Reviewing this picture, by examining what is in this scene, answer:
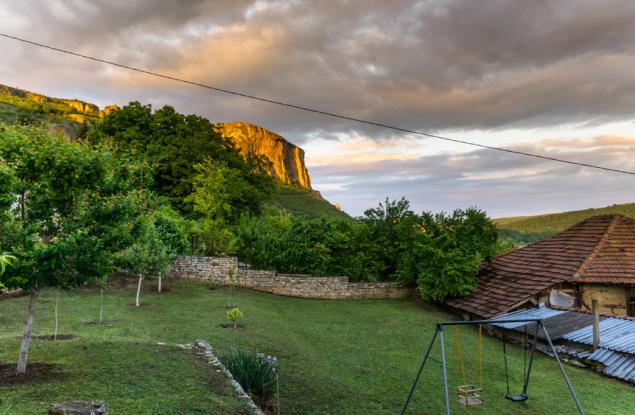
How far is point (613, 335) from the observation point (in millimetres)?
15258

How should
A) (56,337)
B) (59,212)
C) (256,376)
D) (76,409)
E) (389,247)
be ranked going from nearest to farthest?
(76,409) → (59,212) → (256,376) → (56,337) → (389,247)

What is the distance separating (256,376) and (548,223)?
2975 inches

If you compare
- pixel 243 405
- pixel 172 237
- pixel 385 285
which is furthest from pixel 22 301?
pixel 385 285

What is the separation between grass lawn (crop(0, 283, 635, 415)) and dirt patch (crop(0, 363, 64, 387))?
192mm

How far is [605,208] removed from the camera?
61.8 m

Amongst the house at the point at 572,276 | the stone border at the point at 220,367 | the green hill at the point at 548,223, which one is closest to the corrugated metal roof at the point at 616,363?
the house at the point at 572,276

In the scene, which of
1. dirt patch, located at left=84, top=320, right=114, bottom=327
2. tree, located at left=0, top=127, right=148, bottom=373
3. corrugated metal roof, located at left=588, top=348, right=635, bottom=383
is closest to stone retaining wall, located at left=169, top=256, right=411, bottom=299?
dirt patch, located at left=84, top=320, right=114, bottom=327

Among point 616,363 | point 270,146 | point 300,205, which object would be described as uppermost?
point 270,146

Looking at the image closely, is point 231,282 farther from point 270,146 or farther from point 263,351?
point 270,146

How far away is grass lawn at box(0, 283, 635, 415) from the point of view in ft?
24.7

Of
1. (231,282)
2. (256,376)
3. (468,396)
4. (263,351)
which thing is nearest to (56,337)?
(263,351)

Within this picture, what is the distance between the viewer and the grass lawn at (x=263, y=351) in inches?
296

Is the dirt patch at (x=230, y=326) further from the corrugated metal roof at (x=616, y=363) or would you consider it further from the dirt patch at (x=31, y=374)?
the corrugated metal roof at (x=616, y=363)

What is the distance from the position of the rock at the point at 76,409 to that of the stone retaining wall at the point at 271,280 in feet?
68.2
